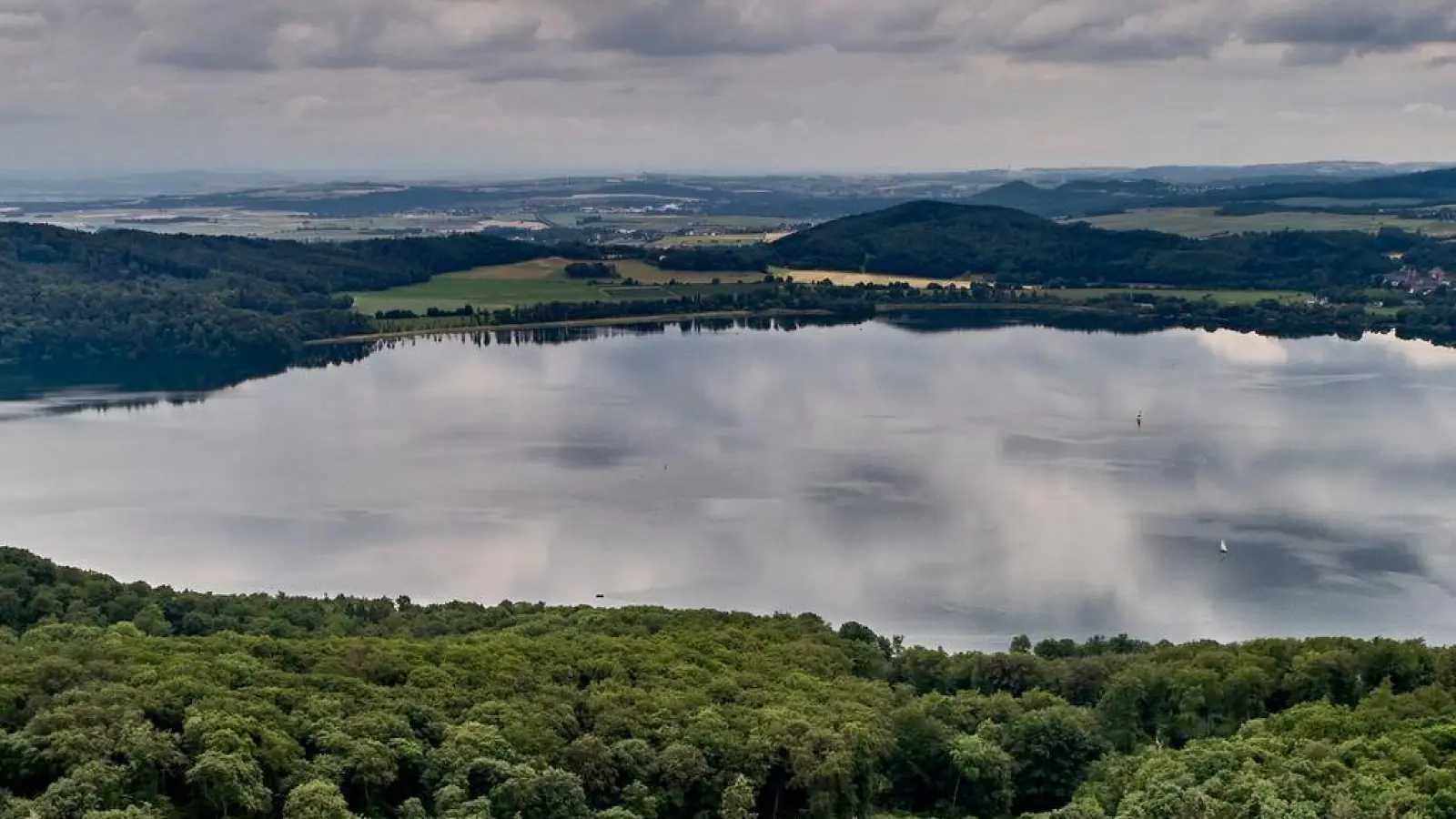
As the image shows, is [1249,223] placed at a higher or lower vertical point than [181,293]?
higher

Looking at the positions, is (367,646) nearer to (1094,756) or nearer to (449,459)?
(1094,756)

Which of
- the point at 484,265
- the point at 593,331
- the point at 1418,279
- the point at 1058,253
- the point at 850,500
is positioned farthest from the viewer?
the point at 1058,253

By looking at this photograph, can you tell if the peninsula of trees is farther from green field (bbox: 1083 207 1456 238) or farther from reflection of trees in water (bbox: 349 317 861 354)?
green field (bbox: 1083 207 1456 238)

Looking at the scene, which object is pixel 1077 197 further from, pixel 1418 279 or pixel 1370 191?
pixel 1418 279

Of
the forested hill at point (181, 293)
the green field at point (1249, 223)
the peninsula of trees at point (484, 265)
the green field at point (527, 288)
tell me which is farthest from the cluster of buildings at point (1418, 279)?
the forested hill at point (181, 293)

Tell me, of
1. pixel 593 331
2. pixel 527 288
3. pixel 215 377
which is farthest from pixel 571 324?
pixel 215 377

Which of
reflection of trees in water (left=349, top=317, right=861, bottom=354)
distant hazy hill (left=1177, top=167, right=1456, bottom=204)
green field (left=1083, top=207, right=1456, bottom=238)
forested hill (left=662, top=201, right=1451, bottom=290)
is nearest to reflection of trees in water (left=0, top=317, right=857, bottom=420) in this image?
reflection of trees in water (left=349, top=317, right=861, bottom=354)

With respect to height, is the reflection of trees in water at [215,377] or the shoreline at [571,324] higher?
the shoreline at [571,324]

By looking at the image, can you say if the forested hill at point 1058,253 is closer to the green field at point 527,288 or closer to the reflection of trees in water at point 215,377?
the green field at point 527,288
